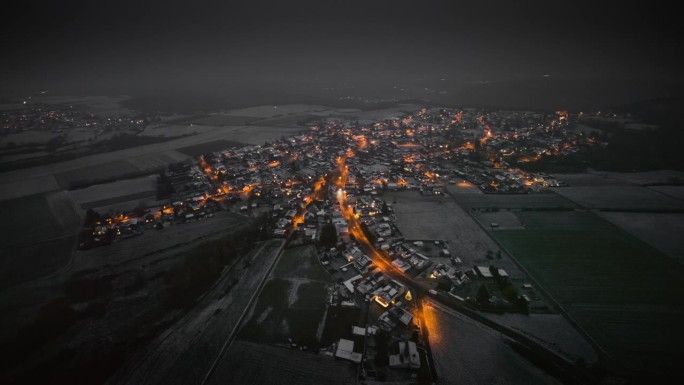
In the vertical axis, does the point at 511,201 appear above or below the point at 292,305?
above

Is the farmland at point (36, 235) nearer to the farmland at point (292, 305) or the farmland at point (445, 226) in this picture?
the farmland at point (292, 305)

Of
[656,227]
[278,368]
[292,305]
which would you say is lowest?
[278,368]

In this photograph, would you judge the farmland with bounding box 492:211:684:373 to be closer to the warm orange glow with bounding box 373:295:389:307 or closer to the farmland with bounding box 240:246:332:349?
the warm orange glow with bounding box 373:295:389:307

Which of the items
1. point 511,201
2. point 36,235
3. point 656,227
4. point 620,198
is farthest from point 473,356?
point 36,235

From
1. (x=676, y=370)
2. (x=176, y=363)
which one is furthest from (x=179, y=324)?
(x=676, y=370)

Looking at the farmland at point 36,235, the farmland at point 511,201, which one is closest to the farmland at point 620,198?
the farmland at point 511,201

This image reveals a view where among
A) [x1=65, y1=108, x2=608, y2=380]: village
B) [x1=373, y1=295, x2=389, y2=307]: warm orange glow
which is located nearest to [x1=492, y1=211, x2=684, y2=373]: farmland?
[x1=65, y1=108, x2=608, y2=380]: village

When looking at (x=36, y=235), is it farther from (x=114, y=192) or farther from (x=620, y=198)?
(x=620, y=198)

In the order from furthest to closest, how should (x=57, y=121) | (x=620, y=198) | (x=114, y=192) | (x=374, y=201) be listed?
(x=57, y=121) < (x=114, y=192) < (x=374, y=201) < (x=620, y=198)

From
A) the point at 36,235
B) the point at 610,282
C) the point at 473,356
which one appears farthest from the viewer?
the point at 36,235
